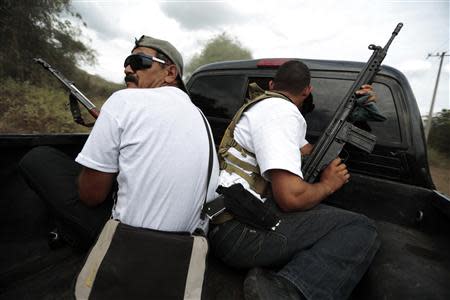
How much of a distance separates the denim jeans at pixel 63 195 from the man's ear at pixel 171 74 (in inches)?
29.3

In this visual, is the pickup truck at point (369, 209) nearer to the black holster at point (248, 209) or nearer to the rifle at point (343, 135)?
the rifle at point (343, 135)

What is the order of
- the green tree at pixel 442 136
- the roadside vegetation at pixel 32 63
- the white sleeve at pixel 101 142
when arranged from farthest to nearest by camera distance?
the roadside vegetation at pixel 32 63
the green tree at pixel 442 136
the white sleeve at pixel 101 142

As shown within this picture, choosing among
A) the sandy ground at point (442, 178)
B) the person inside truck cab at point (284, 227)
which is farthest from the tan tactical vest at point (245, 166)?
the sandy ground at point (442, 178)

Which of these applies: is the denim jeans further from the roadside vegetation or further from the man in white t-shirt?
the roadside vegetation

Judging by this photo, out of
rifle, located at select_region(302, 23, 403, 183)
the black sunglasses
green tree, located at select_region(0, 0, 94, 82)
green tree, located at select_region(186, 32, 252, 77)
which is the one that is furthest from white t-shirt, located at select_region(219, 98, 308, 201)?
green tree, located at select_region(186, 32, 252, 77)

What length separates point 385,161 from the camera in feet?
6.41

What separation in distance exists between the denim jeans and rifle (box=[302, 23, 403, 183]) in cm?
133

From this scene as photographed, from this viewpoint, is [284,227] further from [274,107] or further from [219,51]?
[219,51]

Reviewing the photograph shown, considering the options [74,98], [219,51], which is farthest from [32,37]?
[219,51]

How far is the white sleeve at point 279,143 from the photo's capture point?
1.36m

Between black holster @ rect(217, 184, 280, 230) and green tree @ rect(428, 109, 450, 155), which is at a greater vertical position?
green tree @ rect(428, 109, 450, 155)

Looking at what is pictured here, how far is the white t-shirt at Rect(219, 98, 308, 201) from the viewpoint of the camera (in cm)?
137

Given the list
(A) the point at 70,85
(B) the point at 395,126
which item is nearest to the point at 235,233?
(B) the point at 395,126

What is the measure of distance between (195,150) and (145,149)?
8.8 inches
